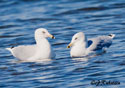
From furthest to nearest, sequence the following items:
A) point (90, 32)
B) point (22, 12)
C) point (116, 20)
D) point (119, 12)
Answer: point (22, 12), point (119, 12), point (116, 20), point (90, 32)

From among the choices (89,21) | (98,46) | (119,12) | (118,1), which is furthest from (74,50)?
(118,1)

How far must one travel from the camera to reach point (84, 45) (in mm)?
11703

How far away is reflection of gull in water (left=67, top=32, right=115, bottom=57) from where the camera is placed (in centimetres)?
1158

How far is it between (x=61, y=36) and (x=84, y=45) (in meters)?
2.32

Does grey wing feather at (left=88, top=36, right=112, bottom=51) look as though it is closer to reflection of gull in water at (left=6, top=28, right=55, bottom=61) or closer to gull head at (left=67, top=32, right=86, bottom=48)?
gull head at (left=67, top=32, right=86, bottom=48)

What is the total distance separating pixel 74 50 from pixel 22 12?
6.81 m

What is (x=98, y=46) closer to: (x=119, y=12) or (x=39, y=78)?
(x=39, y=78)

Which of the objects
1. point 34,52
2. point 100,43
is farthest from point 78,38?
point 34,52

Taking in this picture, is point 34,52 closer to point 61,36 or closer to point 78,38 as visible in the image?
point 78,38

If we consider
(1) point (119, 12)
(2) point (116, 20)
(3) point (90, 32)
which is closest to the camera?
(3) point (90, 32)

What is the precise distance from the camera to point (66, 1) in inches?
770

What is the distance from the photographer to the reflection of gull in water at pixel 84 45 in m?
11.6

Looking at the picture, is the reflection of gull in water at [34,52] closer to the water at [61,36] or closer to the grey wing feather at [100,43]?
the water at [61,36]

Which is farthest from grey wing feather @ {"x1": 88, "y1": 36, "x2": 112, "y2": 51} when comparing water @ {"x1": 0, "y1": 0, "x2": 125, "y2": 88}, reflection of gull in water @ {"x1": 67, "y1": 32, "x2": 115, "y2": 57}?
water @ {"x1": 0, "y1": 0, "x2": 125, "y2": 88}
